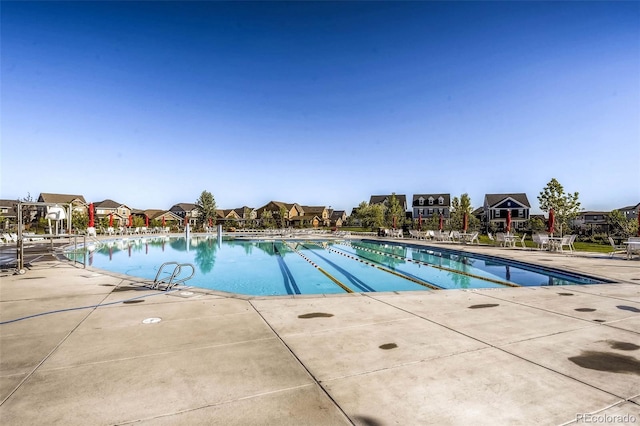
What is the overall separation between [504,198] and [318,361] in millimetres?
73009

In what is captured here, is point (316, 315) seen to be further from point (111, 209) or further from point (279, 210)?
point (111, 209)

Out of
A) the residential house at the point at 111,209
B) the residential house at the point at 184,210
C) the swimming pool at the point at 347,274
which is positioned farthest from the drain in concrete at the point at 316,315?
the residential house at the point at 184,210

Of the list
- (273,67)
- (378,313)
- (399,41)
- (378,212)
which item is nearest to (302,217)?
(378,212)

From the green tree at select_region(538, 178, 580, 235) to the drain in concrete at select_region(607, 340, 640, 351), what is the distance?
29608 mm

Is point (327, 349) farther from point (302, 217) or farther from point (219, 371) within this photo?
point (302, 217)

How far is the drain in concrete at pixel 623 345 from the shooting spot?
3996 millimetres

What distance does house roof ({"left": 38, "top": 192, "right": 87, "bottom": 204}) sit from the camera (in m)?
68.0

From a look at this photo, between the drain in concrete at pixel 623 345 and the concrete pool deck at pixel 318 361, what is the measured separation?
0.09ft

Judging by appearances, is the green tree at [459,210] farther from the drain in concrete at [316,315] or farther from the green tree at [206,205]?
the green tree at [206,205]

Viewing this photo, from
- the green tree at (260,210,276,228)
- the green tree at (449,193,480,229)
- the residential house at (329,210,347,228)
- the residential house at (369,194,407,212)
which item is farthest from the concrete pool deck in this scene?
the residential house at (329,210,347,228)

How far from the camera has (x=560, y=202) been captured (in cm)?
2880

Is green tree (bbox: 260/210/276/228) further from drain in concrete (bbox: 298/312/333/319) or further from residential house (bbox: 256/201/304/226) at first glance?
drain in concrete (bbox: 298/312/333/319)

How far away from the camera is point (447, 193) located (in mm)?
75562

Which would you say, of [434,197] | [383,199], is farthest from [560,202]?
[383,199]
